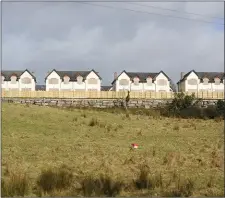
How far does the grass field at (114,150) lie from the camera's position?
10.0 meters

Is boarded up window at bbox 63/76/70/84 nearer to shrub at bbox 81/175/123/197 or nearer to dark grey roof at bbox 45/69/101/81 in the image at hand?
dark grey roof at bbox 45/69/101/81

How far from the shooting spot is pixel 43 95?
2709 inches

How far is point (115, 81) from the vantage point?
315ft

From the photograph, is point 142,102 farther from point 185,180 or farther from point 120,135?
point 185,180

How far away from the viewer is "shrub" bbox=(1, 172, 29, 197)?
8195 millimetres

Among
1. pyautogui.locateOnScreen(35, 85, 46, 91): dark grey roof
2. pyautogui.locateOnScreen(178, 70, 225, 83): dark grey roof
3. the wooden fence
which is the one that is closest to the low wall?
the wooden fence

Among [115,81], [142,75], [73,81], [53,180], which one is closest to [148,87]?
[142,75]

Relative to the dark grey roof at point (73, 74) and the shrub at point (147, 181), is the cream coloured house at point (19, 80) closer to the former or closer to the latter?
the dark grey roof at point (73, 74)

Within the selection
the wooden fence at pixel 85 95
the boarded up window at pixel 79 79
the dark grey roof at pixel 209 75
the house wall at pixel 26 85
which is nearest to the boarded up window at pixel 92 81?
the boarded up window at pixel 79 79

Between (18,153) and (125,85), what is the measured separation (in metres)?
81.6

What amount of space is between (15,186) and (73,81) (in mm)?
85674

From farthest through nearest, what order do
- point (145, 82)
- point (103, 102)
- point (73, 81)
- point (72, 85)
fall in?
point (145, 82), point (73, 81), point (72, 85), point (103, 102)

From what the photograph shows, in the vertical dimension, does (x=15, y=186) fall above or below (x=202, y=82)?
below

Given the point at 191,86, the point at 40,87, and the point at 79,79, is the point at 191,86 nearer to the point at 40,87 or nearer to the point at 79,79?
the point at 79,79
